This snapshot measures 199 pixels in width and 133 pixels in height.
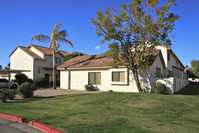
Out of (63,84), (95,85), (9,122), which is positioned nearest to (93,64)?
(95,85)

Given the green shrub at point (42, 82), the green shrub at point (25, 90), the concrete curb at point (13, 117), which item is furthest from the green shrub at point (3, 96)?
the green shrub at point (42, 82)

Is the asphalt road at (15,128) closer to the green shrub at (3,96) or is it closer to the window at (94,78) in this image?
the green shrub at (3,96)

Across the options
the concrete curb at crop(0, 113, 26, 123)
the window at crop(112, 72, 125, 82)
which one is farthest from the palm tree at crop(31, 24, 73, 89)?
the concrete curb at crop(0, 113, 26, 123)

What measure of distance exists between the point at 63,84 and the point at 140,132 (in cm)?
1938

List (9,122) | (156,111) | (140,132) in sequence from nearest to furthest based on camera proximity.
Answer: (140,132) < (9,122) < (156,111)

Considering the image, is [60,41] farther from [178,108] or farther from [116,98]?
[178,108]

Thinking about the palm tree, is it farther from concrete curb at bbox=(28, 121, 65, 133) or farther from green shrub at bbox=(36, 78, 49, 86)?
concrete curb at bbox=(28, 121, 65, 133)

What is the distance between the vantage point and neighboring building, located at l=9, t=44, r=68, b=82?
104 feet

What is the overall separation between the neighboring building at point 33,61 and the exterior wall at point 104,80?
10009 millimetres

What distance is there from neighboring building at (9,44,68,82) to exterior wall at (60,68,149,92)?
10009mm

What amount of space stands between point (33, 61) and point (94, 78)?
15132 millimetres

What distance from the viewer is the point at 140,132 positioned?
5.40 meters

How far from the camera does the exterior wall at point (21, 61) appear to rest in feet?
104

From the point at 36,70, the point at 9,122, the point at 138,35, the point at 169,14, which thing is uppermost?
the point at 169,14
